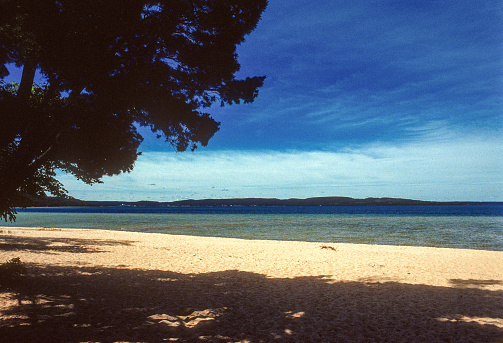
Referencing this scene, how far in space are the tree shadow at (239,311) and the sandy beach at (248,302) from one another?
22mm

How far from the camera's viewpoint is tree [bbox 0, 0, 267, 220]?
6.07 meters

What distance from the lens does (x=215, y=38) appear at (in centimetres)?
793

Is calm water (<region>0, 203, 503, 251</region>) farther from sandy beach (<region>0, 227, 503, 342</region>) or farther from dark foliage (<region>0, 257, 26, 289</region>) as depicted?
dark foliage (<region>0, 257, 26, 289</region>)

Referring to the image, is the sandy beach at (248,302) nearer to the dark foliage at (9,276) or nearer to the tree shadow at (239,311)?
the tree shadow at (239,311)

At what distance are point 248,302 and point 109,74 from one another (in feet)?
21.5

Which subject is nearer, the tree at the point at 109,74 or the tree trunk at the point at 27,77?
the tree at the point at 109,74

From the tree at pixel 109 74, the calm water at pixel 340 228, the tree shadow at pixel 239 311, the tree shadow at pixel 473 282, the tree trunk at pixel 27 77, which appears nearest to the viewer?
the tree shadow at pixel 239 311

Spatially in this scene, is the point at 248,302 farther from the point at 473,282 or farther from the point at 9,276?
the point at 473,282

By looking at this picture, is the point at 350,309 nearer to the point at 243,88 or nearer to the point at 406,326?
the point at 406,326

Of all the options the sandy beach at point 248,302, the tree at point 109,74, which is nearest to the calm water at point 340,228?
the sandy beach at point 248,302

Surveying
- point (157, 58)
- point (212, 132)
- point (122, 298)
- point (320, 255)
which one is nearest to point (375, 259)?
point (320, 255)

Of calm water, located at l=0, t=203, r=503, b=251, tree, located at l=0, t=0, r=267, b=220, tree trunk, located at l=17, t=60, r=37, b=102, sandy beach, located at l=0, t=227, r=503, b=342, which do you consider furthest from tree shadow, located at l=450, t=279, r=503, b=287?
calm water, located at l=0, t=203, r=503, b=251

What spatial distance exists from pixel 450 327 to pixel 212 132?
7.10 metres

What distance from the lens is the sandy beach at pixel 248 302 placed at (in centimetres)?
516
